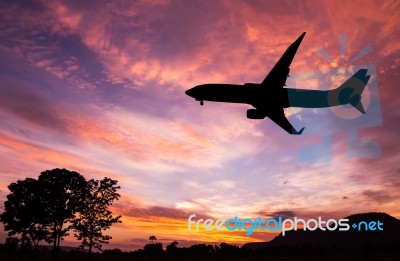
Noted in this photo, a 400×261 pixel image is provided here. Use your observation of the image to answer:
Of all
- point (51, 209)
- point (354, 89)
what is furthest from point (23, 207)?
point (354, 89)

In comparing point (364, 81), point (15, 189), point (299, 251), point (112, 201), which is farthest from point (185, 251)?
point (364, 81)

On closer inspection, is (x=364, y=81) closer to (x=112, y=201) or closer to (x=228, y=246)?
(x=112, y=201)

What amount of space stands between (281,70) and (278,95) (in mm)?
3317

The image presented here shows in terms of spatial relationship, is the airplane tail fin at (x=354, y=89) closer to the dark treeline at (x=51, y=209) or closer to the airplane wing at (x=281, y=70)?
the airplane wing at (x=281, y=70)

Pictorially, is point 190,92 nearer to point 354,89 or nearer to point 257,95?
point 257,95

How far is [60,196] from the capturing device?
64250 millimetres

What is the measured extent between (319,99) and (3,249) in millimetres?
140941

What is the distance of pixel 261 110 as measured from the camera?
128 ft

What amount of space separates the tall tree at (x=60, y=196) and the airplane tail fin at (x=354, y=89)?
51.5m

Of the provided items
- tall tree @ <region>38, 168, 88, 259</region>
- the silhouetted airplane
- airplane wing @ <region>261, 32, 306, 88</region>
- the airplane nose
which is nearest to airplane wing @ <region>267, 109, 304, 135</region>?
the silhouetted airplane

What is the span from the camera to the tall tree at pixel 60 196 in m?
63.6

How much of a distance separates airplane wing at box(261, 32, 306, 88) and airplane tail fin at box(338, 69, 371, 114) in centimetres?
A: 958

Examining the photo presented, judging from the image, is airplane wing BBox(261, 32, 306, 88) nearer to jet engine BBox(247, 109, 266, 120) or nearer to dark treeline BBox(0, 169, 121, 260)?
jet engine BBox(247, 109, 266, 120)

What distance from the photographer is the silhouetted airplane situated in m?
35.3
